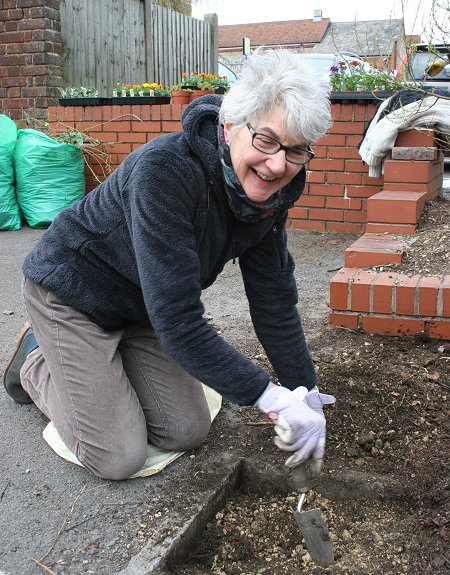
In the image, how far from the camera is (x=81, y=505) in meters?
2.13

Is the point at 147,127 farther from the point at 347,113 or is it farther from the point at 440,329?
the point at 440,329

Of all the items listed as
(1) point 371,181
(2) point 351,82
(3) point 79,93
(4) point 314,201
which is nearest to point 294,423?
(1) point 371,181

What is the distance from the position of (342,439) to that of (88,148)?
4.71 m

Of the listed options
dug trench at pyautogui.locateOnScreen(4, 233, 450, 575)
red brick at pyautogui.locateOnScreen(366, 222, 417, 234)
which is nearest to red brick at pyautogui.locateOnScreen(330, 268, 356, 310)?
dug trench at pyautogui.locateOnScreen(4, 233, 450, 575)

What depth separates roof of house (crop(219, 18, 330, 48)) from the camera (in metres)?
50.0

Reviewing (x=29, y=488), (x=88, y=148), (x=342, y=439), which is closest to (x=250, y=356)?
(x=342, y=439)

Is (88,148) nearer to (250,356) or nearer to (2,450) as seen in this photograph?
(250,356)

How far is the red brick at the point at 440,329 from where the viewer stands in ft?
10.5

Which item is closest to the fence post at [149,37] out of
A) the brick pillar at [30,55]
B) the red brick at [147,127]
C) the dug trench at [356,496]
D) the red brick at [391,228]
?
the brick pillar at [30,55]

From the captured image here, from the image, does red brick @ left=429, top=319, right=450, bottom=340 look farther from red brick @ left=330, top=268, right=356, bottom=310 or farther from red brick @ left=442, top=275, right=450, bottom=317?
red brick @ left=330, top=268, right=356, bottom=310

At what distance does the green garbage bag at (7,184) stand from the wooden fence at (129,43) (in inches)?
66.2

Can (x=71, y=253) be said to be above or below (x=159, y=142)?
below

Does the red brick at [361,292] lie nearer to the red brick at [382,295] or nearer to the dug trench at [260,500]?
the red brick at [382,295]

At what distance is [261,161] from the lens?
1862 mm
